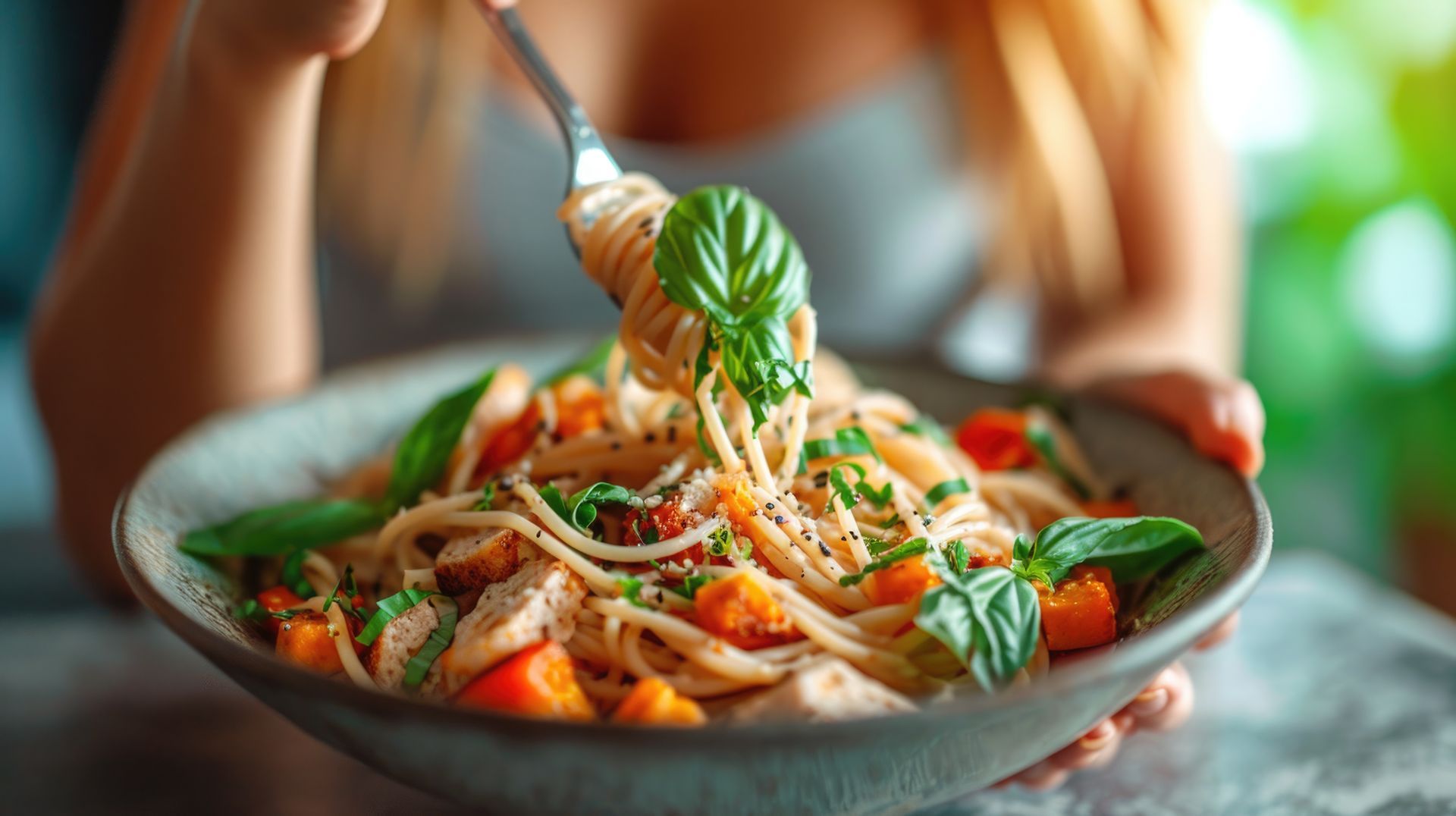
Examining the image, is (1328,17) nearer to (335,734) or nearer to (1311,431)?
(1311,431)

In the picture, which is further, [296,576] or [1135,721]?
[296,576]

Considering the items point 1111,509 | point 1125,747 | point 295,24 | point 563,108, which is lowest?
point 1125,747

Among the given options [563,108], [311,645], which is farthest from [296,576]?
[563,108]

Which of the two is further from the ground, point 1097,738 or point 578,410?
point 578,410

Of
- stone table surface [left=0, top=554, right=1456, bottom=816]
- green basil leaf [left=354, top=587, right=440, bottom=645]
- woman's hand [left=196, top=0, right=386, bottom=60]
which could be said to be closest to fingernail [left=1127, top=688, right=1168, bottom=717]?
stone table surface [left=0, top=554, right=1456, bottom=816]

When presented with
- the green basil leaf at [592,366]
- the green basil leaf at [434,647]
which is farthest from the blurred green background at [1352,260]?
the green basil leaf at [434,647]

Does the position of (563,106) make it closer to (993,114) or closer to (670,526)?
(670,526)

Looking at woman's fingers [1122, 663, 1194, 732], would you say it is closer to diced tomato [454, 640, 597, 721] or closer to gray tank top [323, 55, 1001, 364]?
diced tomato [454, 640, 597, 721]
